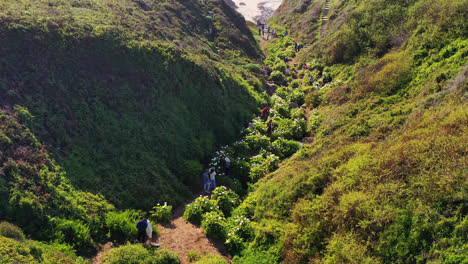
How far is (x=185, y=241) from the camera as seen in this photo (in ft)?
42.3

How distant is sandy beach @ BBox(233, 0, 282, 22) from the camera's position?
6956 cm

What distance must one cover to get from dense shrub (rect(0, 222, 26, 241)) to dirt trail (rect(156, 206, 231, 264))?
4764mm

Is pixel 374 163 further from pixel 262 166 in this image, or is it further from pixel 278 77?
pixel 278 77

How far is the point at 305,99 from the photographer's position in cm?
2522

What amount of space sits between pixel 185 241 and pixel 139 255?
2564 millimetres

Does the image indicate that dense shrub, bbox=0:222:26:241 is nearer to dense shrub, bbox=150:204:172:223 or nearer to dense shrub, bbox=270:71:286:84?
dense shrub, bbox=150:204:172:223

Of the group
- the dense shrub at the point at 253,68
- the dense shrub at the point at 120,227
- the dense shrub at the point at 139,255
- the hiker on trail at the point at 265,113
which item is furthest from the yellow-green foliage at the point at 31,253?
the dense shrub at the point at 253,68

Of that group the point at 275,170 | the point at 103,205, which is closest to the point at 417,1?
the point at 275,170

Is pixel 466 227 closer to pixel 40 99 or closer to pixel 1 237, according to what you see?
pixel 1 237

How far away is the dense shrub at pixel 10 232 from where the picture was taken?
949 cm

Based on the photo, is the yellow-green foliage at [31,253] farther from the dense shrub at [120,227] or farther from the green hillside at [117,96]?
the green hillside at [117,96]

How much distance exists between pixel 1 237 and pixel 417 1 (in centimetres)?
2944

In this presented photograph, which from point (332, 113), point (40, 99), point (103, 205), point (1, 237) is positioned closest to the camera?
point (1, 237)

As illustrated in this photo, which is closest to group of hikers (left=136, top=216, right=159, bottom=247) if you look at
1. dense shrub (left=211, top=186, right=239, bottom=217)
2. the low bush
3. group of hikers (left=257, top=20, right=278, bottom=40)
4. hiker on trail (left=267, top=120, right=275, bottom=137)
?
the low bush
